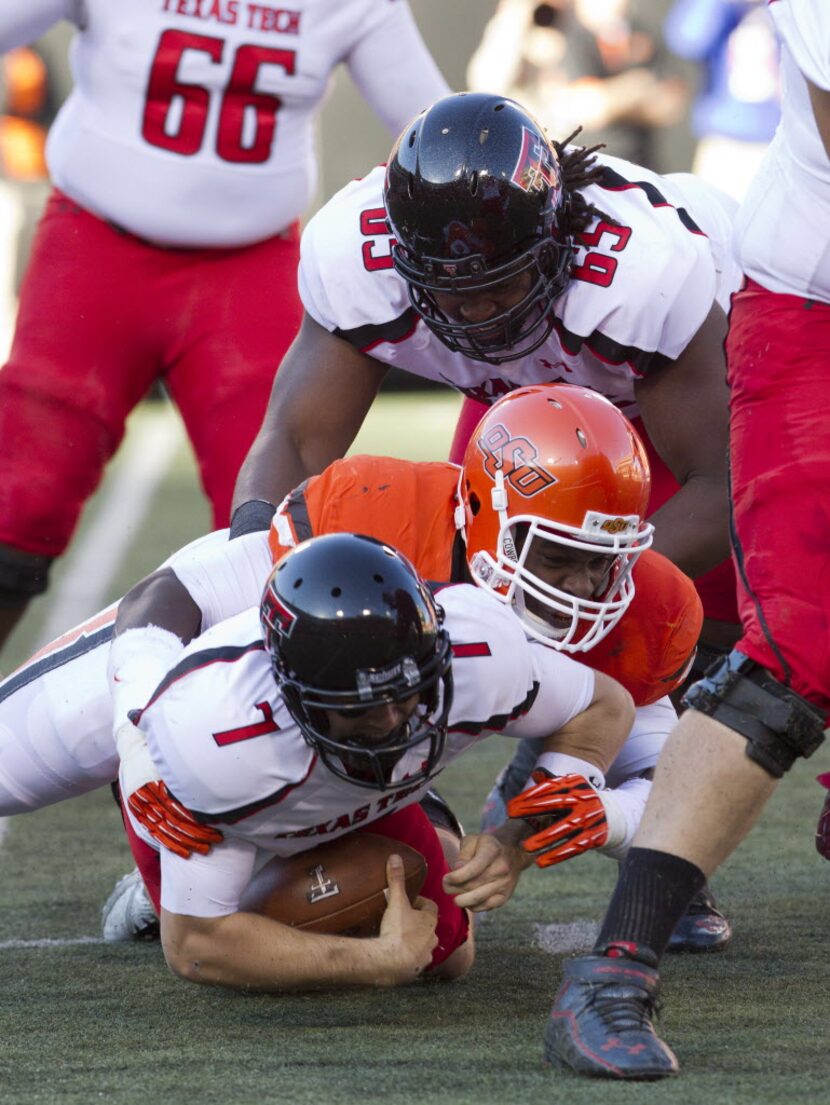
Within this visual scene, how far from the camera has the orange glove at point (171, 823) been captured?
2.89 metres

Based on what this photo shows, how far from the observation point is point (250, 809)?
9.36ft

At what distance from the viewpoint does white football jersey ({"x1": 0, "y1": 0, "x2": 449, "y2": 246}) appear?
4348mm

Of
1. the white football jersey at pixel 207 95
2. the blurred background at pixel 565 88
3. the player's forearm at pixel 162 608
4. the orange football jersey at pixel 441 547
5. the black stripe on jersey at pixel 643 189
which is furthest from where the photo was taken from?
the blurred background at pixel 565 88

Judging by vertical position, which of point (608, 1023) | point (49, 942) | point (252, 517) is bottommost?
point (49, 942)

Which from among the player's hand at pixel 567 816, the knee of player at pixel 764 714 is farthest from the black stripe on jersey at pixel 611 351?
the knee of player at pixel 764 714

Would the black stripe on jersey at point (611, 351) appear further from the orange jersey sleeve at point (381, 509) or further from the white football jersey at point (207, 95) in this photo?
the white football jersey at point (207, 95)

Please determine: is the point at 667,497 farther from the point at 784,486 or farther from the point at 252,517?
the point at 784,486

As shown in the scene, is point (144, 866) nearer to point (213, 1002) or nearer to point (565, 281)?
point (213, 1002)

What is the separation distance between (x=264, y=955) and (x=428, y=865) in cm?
42

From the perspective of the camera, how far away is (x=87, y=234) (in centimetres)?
449

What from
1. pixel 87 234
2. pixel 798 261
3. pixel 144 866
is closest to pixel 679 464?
pixel 798 261

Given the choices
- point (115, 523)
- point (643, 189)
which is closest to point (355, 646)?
point (643, 189)

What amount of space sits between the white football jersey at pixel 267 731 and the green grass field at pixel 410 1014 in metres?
0.25

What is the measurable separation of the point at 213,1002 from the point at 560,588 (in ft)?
2.90
